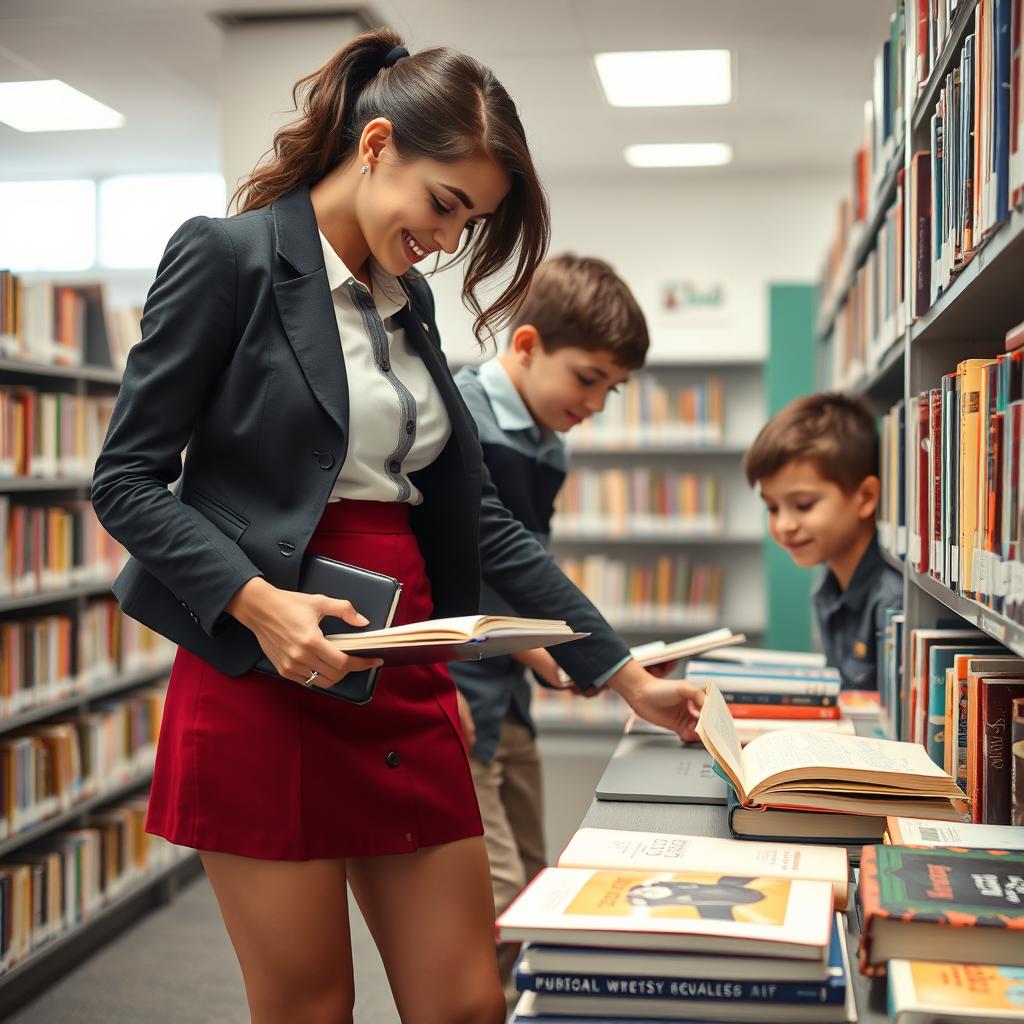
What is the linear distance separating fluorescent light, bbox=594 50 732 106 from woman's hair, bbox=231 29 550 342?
3196mm

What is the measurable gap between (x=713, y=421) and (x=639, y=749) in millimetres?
4060

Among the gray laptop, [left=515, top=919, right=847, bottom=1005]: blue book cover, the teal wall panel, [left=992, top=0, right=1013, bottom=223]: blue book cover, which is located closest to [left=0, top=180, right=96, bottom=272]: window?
the gray laptop

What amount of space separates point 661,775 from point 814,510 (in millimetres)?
1048

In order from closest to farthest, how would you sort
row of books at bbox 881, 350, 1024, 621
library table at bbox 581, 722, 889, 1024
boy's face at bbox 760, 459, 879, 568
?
row of books at bbox 881, 350, 1024, 621 < library table at bbox 581, 722, 889, 1024 < boy's face at bbox 760, 459, 879, 568

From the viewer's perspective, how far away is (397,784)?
1.24m

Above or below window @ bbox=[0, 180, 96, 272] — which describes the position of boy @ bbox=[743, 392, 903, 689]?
below

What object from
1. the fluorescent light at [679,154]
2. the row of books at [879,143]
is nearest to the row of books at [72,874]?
the row of books at [879,143]

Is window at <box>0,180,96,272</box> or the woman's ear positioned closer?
the woman's ear

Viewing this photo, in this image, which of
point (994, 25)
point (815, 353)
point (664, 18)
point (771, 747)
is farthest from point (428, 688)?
point (815, 353)

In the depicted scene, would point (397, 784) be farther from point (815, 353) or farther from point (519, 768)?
point (815, 353)

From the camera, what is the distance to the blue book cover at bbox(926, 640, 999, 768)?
1.49 m

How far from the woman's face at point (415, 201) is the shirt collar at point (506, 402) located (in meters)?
0.75

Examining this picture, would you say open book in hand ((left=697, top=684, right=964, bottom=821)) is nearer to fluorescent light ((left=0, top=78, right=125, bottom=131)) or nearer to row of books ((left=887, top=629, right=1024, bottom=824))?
row of books ((left=887, top=629, right=1024, bottom=824))

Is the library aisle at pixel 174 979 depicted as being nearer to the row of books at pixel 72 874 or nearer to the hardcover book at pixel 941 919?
the row of books at pixel 72 874
